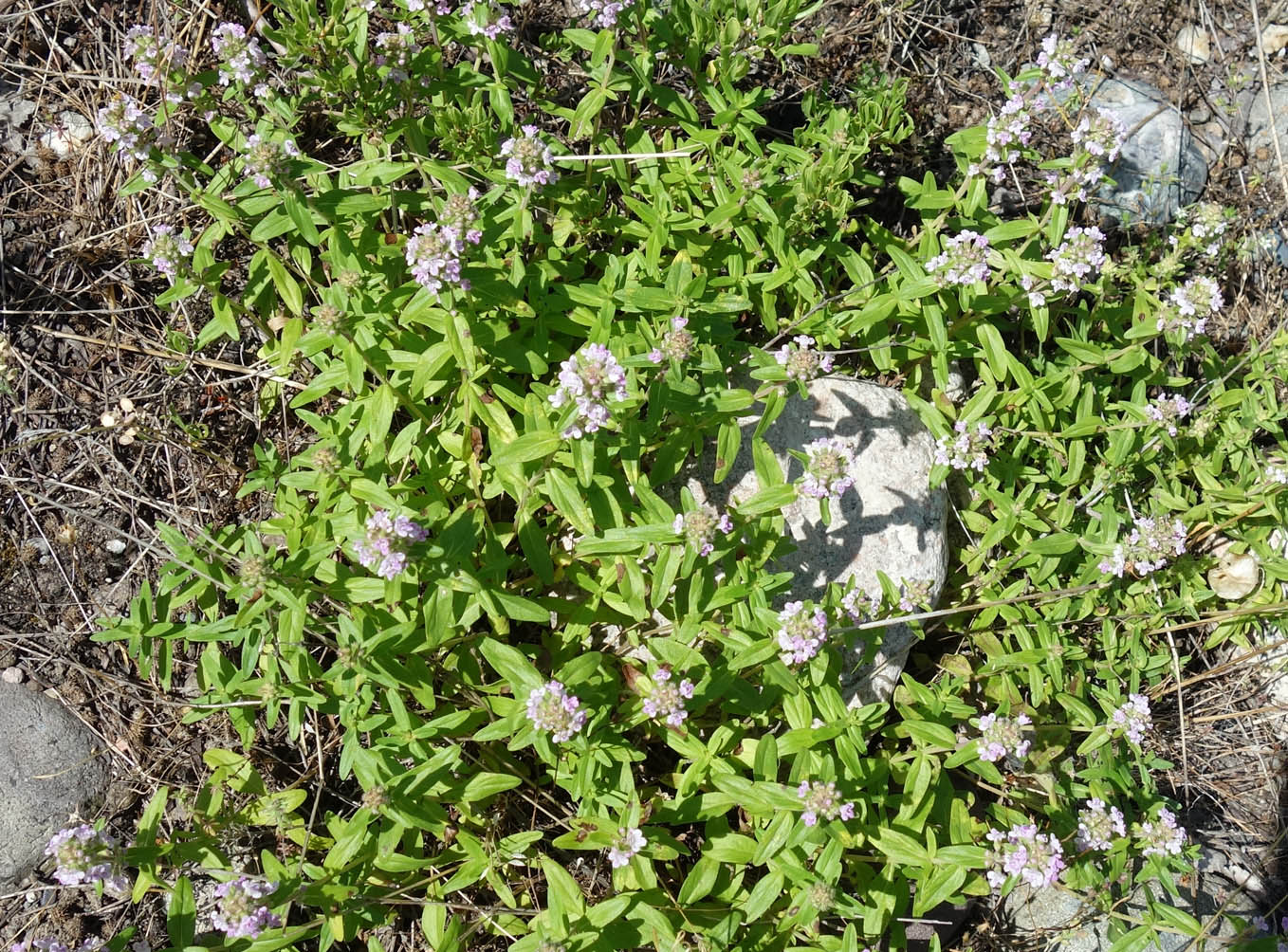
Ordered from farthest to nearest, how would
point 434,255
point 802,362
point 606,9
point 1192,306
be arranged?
point 1192,306 < point 606,9 < point 802,362 < point 434,255

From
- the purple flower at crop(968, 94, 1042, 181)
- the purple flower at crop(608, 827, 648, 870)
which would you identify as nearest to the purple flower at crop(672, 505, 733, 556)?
the purple flower at crop(608, 827, 648, 870)

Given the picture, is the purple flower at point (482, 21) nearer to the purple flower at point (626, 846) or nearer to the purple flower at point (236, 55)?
the purple flower at point (236, 55)

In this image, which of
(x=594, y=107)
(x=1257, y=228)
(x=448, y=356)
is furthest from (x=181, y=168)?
(x=1257, y=228)

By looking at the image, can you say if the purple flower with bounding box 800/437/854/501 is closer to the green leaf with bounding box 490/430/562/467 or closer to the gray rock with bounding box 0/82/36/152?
the green leaf with bounding box 490/430/562/467

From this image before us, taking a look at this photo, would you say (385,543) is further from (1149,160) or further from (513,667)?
(1149,160)

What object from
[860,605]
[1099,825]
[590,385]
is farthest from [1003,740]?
[590,385]

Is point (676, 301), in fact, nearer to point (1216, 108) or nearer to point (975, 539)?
point (975, 539)

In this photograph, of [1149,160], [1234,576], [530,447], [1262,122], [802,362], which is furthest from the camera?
[1262,122]
